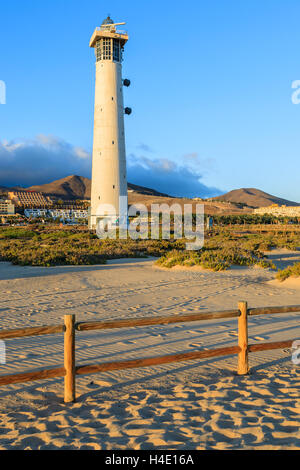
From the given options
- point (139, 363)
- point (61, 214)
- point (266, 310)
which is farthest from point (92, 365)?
point (61, 214)

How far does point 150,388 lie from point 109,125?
3425cm

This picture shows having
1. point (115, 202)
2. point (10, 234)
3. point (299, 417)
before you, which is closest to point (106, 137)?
point (115, 202)

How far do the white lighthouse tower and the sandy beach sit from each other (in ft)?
86.0

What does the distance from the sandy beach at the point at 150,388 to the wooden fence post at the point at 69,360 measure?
0.16m

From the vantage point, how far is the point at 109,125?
3734 cm

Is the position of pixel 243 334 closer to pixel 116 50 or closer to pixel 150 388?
pixel 150 388

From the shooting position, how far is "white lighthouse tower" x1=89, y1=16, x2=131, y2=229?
37.3 meters

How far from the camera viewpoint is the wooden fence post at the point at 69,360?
5262mm

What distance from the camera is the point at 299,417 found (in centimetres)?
484

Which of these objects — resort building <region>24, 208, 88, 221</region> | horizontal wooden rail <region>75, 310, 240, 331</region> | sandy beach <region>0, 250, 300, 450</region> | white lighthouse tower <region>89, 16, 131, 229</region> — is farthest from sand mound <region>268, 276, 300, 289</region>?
resort building <region>24, 208, 88, 221</region>

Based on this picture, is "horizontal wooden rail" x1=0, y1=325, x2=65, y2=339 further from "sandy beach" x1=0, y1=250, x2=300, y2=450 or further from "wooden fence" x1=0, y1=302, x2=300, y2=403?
"sandy beach" x1=0, y1=250, x2=300, y2=450

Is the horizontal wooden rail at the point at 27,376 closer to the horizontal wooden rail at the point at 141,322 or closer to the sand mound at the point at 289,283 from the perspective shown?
the horizontal wooden rail at the point at 141,322

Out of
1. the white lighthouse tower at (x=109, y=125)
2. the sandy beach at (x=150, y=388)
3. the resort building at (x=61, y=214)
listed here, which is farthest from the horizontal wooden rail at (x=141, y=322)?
the resort building at (x=61, y=214)
